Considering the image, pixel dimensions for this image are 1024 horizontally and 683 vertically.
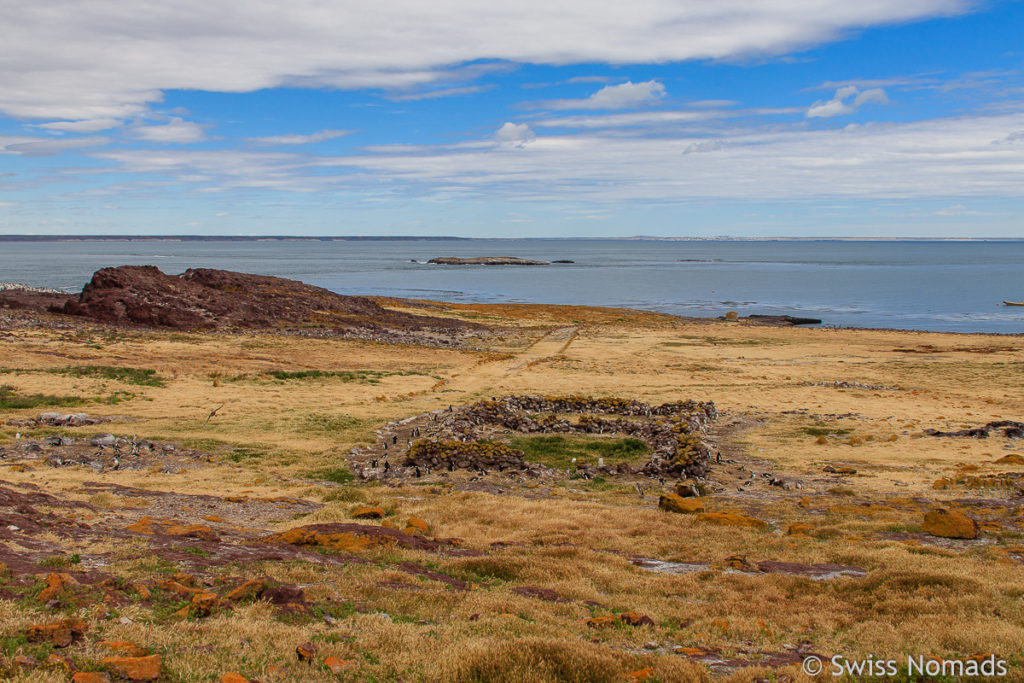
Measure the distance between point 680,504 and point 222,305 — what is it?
50520 mm

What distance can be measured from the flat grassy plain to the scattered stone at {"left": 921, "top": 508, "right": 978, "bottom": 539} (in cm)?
23

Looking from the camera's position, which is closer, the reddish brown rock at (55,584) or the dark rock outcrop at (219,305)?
the reddish brown rock at (55,584)

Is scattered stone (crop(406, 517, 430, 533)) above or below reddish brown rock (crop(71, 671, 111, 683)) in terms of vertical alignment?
below

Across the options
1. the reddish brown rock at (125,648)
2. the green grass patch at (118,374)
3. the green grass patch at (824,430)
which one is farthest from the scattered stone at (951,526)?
the green grass patch at (118,374)

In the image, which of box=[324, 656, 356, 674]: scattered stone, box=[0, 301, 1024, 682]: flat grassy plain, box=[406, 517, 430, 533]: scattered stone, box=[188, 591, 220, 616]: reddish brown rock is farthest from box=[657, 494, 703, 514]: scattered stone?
box=[188, 591, 220, 616]: reddish brown rock

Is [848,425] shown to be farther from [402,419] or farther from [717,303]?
[717,303]

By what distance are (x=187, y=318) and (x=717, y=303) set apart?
237 feet

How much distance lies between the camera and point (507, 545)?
1325 centimetres

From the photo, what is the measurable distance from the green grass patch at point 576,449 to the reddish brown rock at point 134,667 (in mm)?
14897

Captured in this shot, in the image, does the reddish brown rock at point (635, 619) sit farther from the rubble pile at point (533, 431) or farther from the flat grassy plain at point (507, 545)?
the rubble pile at point (533, 431)

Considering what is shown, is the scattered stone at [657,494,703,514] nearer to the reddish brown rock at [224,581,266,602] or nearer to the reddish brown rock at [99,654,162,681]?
the reddish brown rock at [224,581,266,602]

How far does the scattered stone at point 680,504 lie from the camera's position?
15946mm

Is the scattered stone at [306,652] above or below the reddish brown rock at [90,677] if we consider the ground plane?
below

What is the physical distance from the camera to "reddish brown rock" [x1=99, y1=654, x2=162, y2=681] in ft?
22.2
